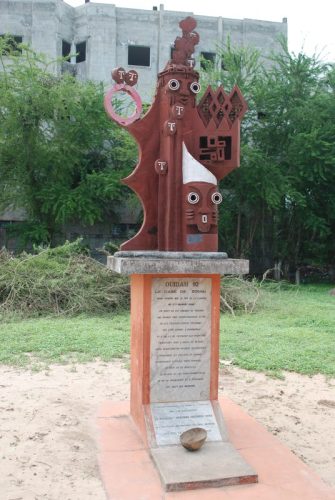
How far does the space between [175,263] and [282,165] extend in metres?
13.4

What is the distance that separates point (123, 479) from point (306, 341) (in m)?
4.66

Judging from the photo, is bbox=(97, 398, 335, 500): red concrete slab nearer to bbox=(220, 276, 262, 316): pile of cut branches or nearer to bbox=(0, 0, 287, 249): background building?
bbox=(220, 276, 262, 316): pile of cut branches

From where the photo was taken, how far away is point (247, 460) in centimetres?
348

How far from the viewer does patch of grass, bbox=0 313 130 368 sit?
6246 millimetres

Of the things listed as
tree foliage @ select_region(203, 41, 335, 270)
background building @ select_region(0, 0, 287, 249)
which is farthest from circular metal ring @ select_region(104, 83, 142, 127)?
background building @ select_region(0, 0, 287, 249)

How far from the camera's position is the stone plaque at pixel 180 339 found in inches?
149

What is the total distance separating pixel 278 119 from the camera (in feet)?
52.3

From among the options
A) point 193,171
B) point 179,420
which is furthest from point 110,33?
point 179,420

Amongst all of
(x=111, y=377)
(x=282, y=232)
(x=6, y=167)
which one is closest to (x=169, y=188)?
(x=111, y=377)

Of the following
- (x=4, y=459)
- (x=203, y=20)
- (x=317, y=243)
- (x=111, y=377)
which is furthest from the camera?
(x=203, y=20)

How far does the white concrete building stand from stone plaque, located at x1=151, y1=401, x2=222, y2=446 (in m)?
17.8

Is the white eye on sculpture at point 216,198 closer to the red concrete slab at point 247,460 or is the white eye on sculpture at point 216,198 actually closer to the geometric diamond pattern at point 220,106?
the geometric diamond pattern at point 220,106

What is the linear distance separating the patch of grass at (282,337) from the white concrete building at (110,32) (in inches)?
511

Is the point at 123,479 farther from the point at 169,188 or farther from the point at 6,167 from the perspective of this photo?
the point at 6,167
